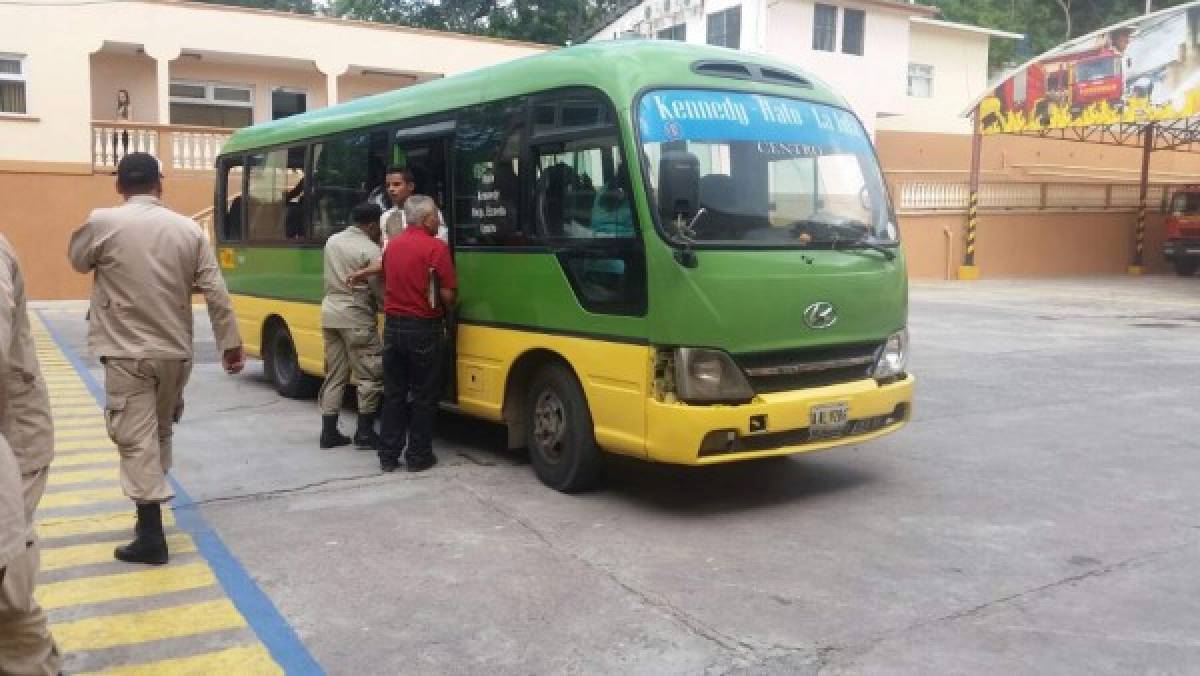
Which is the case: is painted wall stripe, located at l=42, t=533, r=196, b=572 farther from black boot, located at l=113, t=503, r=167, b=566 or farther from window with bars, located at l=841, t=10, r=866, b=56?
window with bars, located at l=841, t=10, r=866, b=56

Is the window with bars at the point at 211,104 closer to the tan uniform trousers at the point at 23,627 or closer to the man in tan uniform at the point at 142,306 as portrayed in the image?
the man in tan uniform at the point at 142,306

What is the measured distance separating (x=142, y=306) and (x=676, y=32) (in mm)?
29150

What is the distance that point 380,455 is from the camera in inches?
256

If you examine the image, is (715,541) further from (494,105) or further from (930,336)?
(930,336)

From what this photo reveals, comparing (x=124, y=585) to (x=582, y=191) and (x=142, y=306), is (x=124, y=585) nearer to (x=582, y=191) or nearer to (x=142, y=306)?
(x=142, y=306)

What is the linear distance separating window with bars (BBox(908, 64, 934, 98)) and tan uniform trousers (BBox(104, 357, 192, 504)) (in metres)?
33.3

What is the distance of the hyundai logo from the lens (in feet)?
18.0

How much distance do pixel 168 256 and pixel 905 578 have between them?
12.1 feet

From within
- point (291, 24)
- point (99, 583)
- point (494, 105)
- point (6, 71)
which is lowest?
point (99, 583)

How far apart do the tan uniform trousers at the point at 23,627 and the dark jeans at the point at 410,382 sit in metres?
3.61

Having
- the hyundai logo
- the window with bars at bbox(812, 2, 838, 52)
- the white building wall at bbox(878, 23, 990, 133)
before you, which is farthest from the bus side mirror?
the white building wall at bbox(878, 23, 990, 133)

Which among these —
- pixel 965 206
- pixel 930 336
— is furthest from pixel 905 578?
pixel 965 206

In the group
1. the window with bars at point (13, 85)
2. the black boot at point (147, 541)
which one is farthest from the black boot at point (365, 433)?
the window with bars at point (13, 85)

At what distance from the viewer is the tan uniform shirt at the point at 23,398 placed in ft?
9.04
